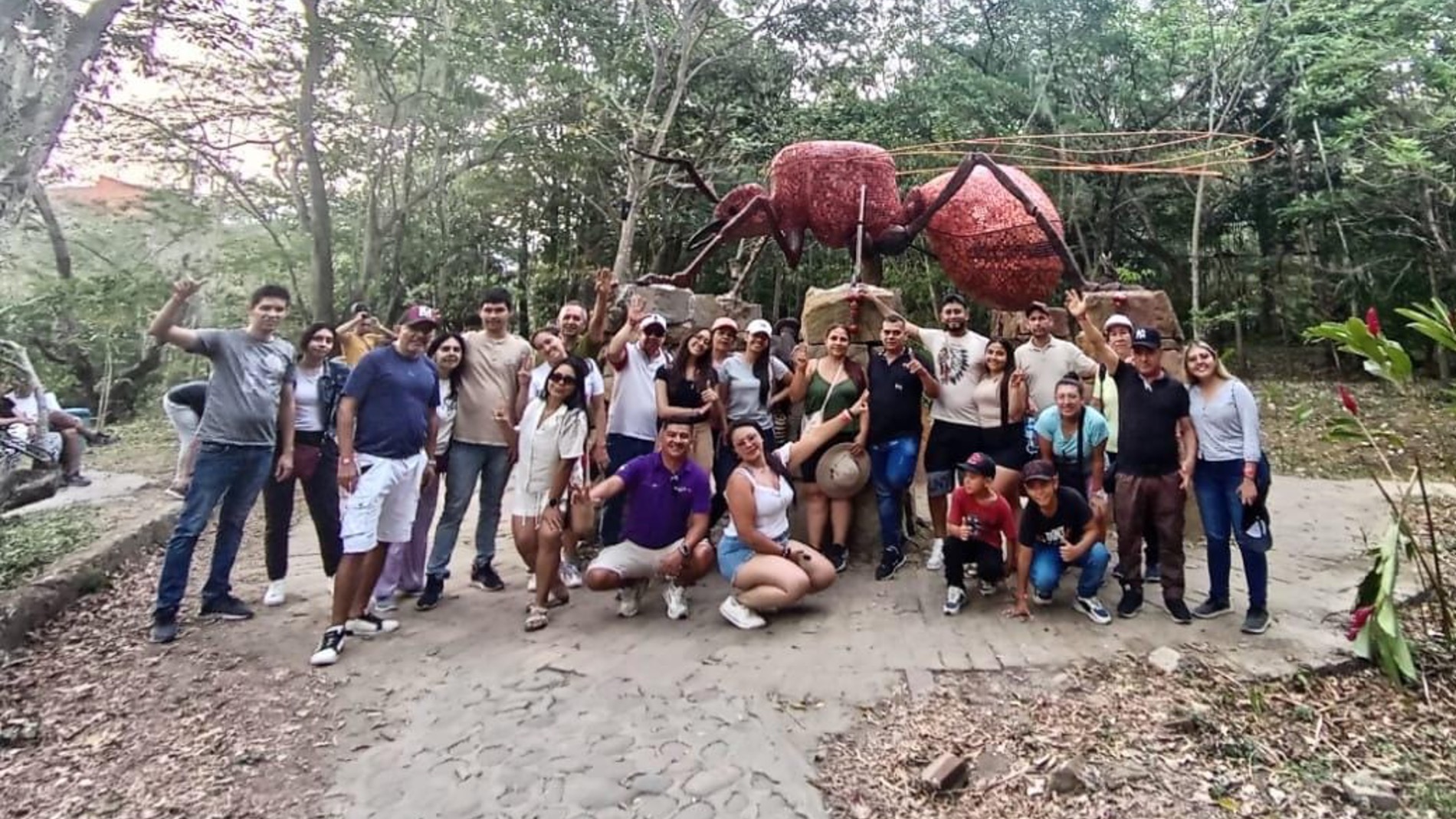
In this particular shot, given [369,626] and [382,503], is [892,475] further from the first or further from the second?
[369,626]

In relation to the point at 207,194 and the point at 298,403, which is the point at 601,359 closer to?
the point at 298,403

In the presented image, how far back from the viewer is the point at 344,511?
10.9 feet

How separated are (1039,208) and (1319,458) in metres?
5.20

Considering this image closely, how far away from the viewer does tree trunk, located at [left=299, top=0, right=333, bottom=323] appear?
886 cm

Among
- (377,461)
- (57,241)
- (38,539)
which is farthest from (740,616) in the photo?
(57,241)

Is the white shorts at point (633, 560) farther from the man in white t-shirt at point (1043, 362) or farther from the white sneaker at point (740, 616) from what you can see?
the man in white t-shirt at point (1043, 362)

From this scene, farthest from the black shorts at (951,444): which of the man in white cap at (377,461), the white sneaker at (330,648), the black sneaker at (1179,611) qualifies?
the white sneaker at (330,648)

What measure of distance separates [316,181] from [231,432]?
22.8 feet

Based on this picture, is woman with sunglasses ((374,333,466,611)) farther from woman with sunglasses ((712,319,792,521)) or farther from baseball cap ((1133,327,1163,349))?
baseball cap ((1133,327,1163,349))

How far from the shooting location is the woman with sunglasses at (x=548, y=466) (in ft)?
12.1

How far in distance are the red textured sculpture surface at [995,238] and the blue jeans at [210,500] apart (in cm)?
440

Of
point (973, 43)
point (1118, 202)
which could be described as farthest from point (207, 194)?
point (1118, 202)

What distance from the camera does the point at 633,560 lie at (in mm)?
3736

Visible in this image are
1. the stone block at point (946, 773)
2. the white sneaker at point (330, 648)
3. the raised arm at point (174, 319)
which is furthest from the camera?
the white sneaker at point (330, 648)
